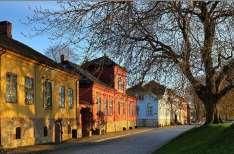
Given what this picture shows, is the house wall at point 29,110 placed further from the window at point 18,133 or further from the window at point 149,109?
the window at point 149,109

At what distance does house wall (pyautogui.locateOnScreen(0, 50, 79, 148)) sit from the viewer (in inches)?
1298

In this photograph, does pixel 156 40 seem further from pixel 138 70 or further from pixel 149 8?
pixel 149 8

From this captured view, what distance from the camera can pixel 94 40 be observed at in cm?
1948

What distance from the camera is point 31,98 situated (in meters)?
37.8

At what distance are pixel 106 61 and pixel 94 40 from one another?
8.85 feet

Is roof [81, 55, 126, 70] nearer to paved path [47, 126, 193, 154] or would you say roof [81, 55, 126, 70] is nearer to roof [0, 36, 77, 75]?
paved path [47, 126, 193, 154]

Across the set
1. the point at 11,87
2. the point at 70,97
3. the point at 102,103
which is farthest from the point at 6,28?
the point at 102,103

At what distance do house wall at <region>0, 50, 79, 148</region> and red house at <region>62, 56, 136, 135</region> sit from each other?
11.5 feet

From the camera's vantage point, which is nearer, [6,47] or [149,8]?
[149,8]

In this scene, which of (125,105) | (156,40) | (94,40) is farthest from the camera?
(125,105)

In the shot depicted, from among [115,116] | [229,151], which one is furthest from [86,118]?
[229,151]

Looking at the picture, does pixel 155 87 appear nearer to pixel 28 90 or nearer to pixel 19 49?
pixel 28 90

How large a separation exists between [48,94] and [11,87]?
7427 millimetres

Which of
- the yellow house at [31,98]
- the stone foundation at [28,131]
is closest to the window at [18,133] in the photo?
the yellow house at [31,98]
